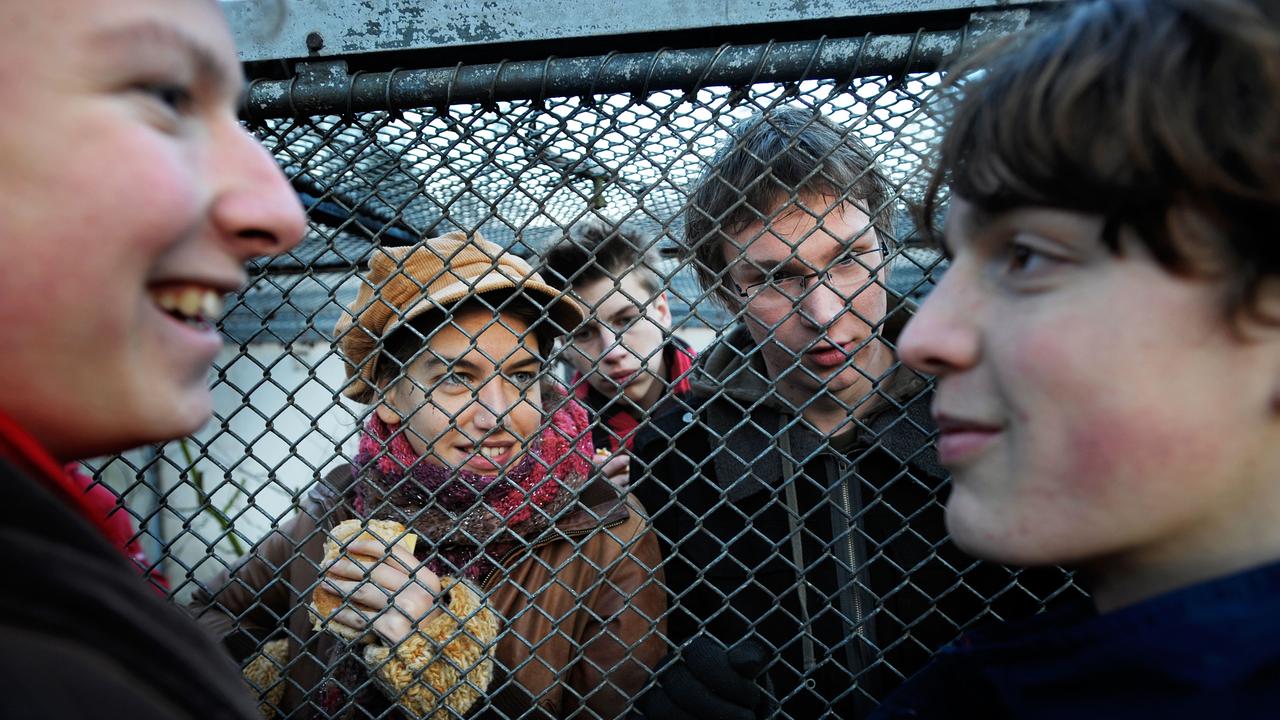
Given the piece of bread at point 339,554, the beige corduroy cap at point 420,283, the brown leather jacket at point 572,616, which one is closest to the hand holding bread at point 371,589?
the piece of bread at point 339,554

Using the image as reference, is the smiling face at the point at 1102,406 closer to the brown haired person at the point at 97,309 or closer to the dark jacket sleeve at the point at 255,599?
the brown haired person at the point at 97,309

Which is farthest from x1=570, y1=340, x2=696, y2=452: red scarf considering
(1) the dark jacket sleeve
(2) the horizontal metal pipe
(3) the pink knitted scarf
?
(2) the horizontal metal pipe

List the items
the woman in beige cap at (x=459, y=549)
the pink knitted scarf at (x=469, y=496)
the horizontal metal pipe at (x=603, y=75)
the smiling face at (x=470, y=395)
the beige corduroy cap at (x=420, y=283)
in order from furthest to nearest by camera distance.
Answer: the smiling face at (x=470, y=395)
the pink knitted scarf at (x=469, y=496)
the beige corduroy cap at (x=420, y=283)
the woman in beige cap at (x=459, y=549)
the horizontal metal pipe at (x=603, y=75)

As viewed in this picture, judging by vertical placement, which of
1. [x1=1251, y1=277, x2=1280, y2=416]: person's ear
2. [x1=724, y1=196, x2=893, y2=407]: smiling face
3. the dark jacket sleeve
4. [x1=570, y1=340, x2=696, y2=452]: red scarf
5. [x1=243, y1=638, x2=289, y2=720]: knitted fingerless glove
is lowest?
[x1=570, y1=340, x2=696, y2=452]: red scarf

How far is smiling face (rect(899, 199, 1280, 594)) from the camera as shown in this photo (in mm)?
814

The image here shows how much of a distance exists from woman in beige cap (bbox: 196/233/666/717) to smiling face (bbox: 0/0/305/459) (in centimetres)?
69

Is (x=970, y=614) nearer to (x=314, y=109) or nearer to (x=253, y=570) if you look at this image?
(x=314, y=109)

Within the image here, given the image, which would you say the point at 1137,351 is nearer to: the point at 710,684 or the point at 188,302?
the point at 188,302

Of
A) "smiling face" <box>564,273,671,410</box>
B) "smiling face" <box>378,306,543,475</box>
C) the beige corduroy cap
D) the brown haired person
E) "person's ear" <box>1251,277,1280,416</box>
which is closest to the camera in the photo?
the brown haired person

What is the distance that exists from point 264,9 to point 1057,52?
4.25 ft

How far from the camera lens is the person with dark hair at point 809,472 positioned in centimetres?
158

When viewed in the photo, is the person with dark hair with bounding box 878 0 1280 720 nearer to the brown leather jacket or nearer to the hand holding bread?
the brown leather jacket

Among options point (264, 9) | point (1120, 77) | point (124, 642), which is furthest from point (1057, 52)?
point (264, 9)

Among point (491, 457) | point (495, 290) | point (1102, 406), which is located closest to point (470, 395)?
point (491, 457)
